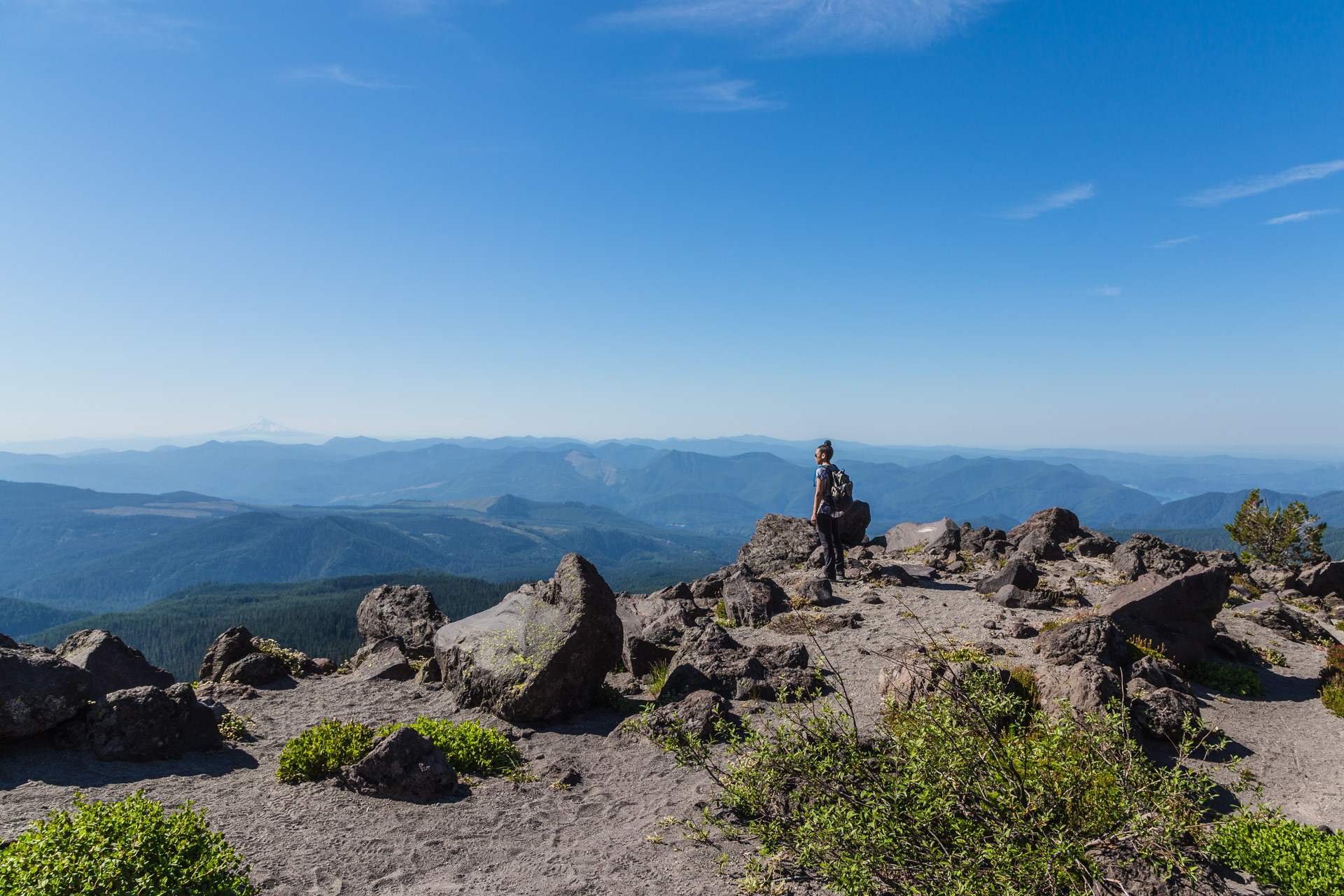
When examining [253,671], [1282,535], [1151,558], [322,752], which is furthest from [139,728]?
[1282,535]

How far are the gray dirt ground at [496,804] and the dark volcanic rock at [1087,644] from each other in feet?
5.22

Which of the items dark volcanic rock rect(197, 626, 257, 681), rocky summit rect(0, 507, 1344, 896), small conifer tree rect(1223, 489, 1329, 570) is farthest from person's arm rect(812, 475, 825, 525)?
small conifer tree rect(1223, 489, 1329, 570)

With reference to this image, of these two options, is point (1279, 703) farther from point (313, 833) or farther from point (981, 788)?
point (313, 833)

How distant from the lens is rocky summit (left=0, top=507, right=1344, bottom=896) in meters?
6.96

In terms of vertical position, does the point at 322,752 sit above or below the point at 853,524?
below

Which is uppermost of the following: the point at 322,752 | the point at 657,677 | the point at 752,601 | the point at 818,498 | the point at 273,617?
the point at 818,498

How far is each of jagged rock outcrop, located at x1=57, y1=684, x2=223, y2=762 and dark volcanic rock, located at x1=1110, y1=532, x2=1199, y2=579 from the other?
79.6ft

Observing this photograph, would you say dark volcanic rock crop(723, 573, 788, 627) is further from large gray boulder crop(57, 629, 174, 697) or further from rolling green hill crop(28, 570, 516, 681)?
rolling green hill crop(28, 570, 516, 681)

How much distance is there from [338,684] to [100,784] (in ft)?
19.1

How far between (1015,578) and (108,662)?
21.7 m

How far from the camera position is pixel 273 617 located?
145m

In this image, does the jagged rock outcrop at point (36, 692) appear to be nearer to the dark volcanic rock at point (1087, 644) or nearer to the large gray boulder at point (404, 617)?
the large gray boulder at point (404, 617)

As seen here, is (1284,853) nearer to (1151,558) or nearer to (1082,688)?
(1082,688)

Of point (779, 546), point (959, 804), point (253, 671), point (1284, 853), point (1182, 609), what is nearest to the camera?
point (959, 804)
